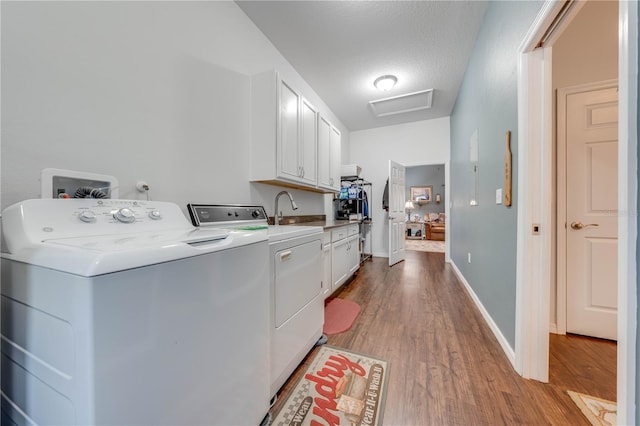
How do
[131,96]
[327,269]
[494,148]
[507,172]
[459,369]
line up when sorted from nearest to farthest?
[131,96], [459,369], [507,172], [494,148], [327,269]

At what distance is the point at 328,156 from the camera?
291cm

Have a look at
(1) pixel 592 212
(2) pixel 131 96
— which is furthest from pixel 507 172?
(2) pixel 131 96

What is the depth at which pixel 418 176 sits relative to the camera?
29.0 feet

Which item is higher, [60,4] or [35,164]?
[60,4]

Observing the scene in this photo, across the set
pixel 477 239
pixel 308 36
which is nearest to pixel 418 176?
pixel 477 239

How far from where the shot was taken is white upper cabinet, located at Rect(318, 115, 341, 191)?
2.67m

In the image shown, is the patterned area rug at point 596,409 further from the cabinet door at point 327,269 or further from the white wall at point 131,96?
the white wall at point 131,96

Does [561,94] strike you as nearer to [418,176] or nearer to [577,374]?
[577,374]

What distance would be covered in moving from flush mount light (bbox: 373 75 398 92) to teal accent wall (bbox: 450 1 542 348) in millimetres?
840

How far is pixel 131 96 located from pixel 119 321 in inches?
48.1

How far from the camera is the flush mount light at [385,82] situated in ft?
9.41

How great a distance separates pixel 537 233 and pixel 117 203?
2.07 m

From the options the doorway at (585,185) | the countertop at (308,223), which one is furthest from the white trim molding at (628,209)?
Answer: the countertop at (308,223)

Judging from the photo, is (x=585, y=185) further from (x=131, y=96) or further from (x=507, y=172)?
(x=131, y=96)
